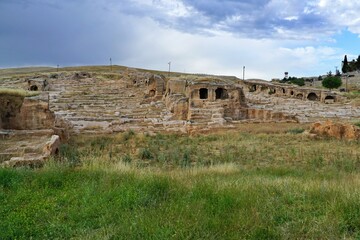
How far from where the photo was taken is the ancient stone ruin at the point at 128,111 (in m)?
16.2

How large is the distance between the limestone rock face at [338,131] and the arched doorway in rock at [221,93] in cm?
1701

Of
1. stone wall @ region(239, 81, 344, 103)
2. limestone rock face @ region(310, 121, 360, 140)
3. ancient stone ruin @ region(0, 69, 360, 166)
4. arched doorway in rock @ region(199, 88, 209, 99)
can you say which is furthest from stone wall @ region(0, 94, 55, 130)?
stone wall @ region(239, 81, 344, 103)

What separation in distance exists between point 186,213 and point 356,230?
7.25 feet

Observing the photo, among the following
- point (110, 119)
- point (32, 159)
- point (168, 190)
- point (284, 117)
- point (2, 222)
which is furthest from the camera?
point (284, 117)

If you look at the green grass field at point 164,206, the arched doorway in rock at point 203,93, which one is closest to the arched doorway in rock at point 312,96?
the arched doorway in rock at point 203,93

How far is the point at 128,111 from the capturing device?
32281 mm

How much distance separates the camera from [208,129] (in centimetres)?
2220

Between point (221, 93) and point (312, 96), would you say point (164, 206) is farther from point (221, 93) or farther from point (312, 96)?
point (312, 96)

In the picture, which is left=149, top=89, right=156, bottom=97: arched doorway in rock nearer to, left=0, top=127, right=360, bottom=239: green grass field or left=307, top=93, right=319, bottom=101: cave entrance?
left=307, top=93, right=319, bottom=101: cave entrance

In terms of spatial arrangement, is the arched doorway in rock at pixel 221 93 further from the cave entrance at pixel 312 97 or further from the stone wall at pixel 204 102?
the cave entrance at pixel 312 97

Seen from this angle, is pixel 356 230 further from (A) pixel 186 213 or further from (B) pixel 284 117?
(B) pixel 284 117

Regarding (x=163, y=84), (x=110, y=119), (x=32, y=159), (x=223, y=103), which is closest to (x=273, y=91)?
(x=163, y=84)

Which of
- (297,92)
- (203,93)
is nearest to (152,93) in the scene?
(203,93)

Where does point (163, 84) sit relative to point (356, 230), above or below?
above
